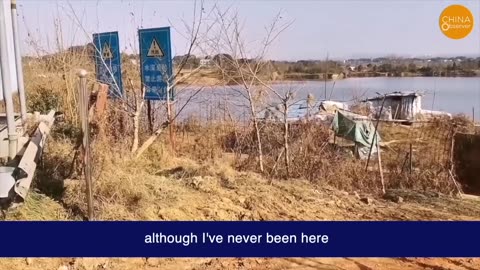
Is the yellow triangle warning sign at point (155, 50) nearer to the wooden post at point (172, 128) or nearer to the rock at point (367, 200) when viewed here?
the wooden post at point (172, 128)

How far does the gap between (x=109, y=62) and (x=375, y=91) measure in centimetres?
228

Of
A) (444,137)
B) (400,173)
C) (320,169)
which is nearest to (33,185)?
(320,169)

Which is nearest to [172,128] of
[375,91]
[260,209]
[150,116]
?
[150,116]

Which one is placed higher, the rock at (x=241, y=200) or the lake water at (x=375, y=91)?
the lake water at (x=375, y=91)

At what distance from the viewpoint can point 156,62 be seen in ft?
11.2

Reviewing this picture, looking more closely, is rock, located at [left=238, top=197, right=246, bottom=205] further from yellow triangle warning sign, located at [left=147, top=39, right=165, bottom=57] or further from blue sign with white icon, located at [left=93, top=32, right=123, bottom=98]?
blue sign with white icon, located at [left=93, top=32, right=123, bottom=98]

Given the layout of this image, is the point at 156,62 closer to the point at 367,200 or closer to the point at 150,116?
the point at 150,116

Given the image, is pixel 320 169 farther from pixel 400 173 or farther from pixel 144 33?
pixel 144 33

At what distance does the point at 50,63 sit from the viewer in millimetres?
4035

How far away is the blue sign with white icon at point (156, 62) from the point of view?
128 inches

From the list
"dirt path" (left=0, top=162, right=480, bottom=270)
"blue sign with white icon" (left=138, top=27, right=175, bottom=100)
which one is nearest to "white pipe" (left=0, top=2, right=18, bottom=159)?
"dirt path" (left=0, top=162, right=480, bottom=270)

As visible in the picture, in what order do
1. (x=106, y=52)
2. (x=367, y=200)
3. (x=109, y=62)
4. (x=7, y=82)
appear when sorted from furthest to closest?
(x=109, y=62), (x=106, y=52), (x=367, y=200), (x=7, y=82)

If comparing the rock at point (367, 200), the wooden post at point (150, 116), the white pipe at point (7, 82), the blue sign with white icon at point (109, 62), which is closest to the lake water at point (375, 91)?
the wooden post at point (150, 116)

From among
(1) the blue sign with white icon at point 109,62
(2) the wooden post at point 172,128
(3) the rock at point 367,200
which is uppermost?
(1) the blue sign with white icon at point 109,62
